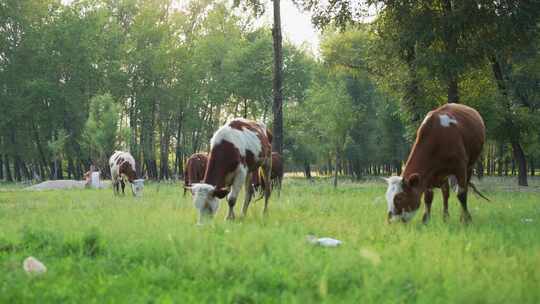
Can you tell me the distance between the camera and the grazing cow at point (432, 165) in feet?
29.1

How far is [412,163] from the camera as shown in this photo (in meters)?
9.55

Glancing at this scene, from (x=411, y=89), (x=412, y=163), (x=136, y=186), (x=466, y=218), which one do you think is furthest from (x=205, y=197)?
(x=411, y=89)

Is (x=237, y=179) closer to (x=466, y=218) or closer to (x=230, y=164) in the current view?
(x=230, y=164)

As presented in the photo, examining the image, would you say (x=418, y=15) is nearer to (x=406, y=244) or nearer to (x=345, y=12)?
(x=345, y=12)

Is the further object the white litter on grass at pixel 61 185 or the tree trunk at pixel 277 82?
the white litter on grass at pixel 61 185

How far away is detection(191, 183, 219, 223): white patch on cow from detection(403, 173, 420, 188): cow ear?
3.68 metres

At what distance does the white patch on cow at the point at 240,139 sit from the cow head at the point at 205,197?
1.42 m

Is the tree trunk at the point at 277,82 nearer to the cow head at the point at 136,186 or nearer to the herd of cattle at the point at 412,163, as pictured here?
the cow head at the point at 136,186

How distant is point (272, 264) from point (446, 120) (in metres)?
6.10

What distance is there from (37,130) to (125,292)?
171 feet

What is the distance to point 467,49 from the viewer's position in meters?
17.5

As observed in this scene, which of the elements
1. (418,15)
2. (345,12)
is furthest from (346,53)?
(418,15)

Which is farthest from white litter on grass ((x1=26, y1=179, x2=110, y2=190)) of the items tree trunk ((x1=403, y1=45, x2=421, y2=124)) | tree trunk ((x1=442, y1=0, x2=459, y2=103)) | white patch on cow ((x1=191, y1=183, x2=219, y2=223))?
white patch on cow ((x1=191, y1=183, x2=219, y2=223))

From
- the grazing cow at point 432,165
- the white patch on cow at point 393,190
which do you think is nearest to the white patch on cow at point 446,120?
the grazing cow at point 432,165
